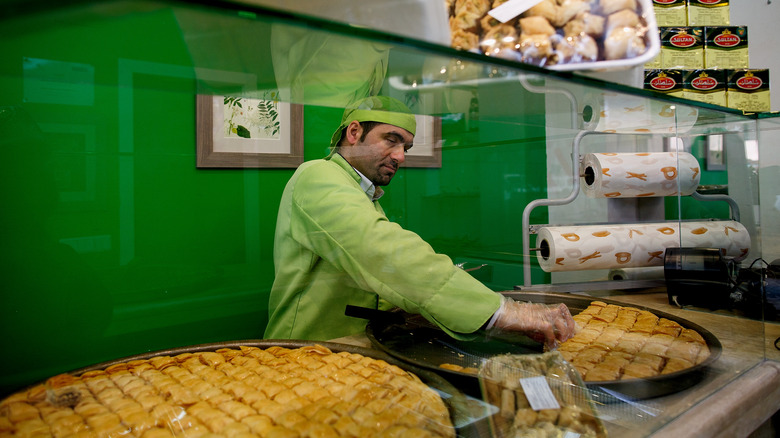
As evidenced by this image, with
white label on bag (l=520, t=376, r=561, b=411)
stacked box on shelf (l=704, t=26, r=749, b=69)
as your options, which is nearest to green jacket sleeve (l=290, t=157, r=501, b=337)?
white label on bag (l=520, t=376, r=561, b=411)

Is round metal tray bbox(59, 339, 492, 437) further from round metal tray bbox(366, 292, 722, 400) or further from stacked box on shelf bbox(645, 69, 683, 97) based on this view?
stacked box on shelf bbox(645, 69, 683, 97)

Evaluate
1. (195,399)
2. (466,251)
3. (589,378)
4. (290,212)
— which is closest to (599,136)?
(466,251)

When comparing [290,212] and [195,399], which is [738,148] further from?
[195,399]

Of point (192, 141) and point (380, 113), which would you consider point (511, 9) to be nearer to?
point (380, 113)

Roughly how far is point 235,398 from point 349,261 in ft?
1.05

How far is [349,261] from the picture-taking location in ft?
3.13

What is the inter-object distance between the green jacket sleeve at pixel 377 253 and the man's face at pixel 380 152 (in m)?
0.04

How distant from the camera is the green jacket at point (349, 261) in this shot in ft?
3.10

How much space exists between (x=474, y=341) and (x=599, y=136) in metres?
1.08

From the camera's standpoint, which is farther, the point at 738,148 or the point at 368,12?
the point at 738,148

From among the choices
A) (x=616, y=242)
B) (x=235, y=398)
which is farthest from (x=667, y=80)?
(x=235, y=398)

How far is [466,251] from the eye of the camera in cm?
137

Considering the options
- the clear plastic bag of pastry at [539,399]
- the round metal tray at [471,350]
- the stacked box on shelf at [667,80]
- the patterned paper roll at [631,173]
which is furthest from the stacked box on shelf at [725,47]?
the clear plastic bag of pastry at [539,399]

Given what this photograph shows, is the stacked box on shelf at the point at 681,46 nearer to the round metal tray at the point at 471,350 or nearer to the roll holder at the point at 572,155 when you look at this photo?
the roll holder at the point at 572,155
